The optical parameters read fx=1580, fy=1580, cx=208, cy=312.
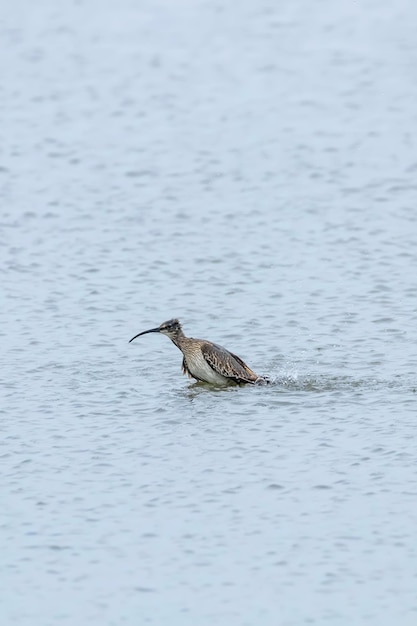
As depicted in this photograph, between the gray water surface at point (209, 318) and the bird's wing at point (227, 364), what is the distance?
226mm

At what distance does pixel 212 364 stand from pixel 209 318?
2.40 metres

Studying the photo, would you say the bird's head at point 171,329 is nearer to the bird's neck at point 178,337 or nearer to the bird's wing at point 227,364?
the bird's neck at point 178,337

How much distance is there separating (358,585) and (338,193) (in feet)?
44.2

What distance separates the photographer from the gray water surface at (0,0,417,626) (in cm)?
1080

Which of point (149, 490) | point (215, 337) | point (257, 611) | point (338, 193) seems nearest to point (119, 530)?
point (149, 490)

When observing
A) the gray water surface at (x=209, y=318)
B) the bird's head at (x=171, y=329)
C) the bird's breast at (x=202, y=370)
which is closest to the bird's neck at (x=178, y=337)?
the bird's head at (x=171, y=329)

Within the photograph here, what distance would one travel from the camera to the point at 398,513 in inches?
460

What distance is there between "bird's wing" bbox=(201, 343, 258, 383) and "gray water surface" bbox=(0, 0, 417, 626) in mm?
226

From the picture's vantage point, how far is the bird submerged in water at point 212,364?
15.3 meters

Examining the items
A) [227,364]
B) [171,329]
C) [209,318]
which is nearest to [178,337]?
[171,329]

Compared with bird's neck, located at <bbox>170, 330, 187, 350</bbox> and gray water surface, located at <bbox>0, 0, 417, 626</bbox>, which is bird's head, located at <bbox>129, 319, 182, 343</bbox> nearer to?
A: bird's neck, located at <bbox>170, 330, 187, 350</bbox>

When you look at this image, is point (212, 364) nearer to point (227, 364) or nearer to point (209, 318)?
point (227, 364)

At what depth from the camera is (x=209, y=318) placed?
58.5 ft

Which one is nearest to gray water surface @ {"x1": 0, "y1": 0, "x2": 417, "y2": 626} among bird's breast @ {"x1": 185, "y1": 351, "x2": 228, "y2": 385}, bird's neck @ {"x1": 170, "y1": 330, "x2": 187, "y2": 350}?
bird's breast @ {"x1": 185, "y1": 351, "x2": 228, "y2": 385}
